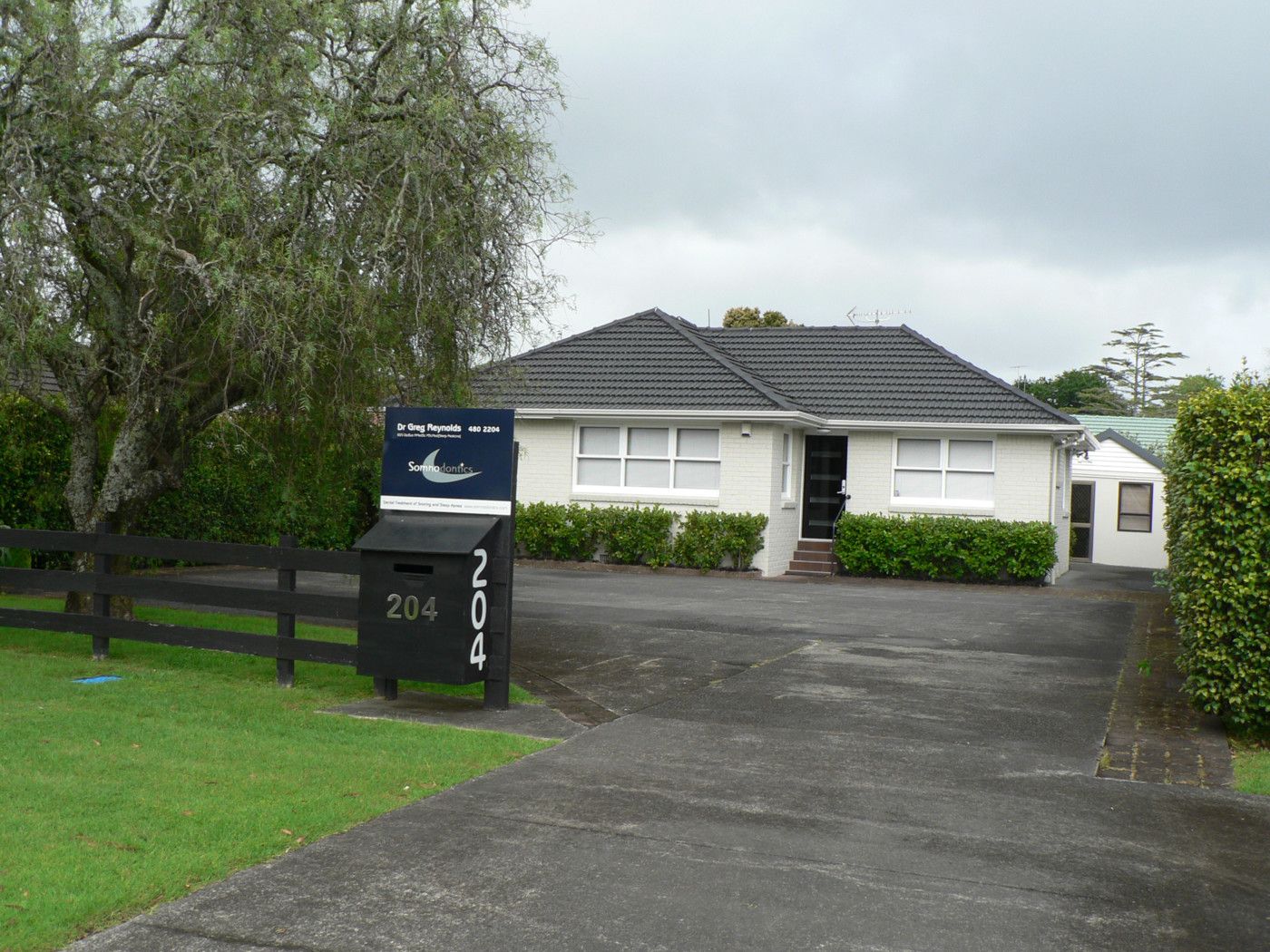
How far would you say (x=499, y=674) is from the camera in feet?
29.7

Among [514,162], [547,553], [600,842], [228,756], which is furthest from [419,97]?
[547,553]

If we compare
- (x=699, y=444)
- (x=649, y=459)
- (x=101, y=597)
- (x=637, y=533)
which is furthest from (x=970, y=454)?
(x=101, y=597)

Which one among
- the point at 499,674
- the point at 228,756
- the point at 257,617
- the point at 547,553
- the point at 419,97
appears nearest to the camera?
the point at 228,756

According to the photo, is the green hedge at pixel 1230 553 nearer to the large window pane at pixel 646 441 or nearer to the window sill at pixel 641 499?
the window sill at pixel 641 499

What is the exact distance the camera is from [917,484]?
25.2 metres

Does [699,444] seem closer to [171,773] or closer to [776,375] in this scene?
[776,375]

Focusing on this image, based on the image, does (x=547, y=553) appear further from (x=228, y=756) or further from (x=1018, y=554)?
(x=228, y=756)

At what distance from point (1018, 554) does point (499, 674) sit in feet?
52.9

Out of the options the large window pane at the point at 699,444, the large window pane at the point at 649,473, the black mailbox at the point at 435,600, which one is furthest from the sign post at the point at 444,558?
the large window pane at the point at 649,473

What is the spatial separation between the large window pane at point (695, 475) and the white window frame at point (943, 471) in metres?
3.73

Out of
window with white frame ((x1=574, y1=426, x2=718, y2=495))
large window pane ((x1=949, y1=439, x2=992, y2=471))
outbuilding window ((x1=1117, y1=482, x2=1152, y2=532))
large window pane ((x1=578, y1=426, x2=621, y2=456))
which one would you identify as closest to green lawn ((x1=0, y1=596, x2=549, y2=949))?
window with white frame ((x1=574, y1=426, x2=718, y2=495))

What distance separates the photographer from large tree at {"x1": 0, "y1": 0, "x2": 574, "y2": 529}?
9.78 meters

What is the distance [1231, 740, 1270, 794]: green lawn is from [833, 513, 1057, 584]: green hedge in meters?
14.4

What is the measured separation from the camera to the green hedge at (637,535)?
2347cm
